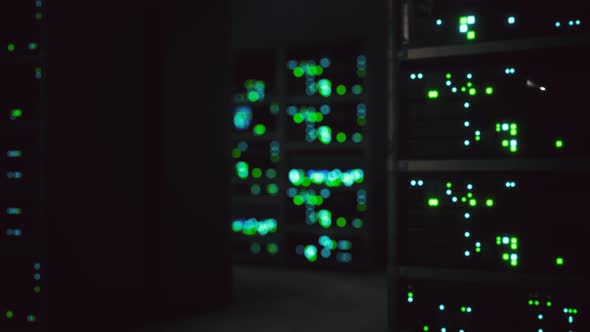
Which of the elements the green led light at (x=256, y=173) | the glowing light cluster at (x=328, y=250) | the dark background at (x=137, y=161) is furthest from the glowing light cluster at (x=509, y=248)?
the green led light at (x=256, y=173)

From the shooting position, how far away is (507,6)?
1.87m

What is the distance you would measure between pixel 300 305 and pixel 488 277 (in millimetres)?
1486

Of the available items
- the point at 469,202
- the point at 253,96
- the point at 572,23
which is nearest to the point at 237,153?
the point at 253,96

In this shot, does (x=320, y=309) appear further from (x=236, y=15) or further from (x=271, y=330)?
(x=236, y=15)

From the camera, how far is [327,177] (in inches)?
173

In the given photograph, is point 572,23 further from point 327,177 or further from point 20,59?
point 327,177

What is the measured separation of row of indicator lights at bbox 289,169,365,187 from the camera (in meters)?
4.34

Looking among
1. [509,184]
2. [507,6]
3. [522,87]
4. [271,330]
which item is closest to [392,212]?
[509,184]

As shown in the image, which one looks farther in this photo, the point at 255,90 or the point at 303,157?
the point at 255,90

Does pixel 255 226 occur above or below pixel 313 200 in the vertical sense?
below

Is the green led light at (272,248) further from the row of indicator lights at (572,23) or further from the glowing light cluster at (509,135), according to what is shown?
the row of indicator lights at (572,23)

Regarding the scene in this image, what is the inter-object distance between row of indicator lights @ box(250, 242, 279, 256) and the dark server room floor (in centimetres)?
24

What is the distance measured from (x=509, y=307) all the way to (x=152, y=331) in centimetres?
157

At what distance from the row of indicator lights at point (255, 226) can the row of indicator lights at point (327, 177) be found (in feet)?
1.25
